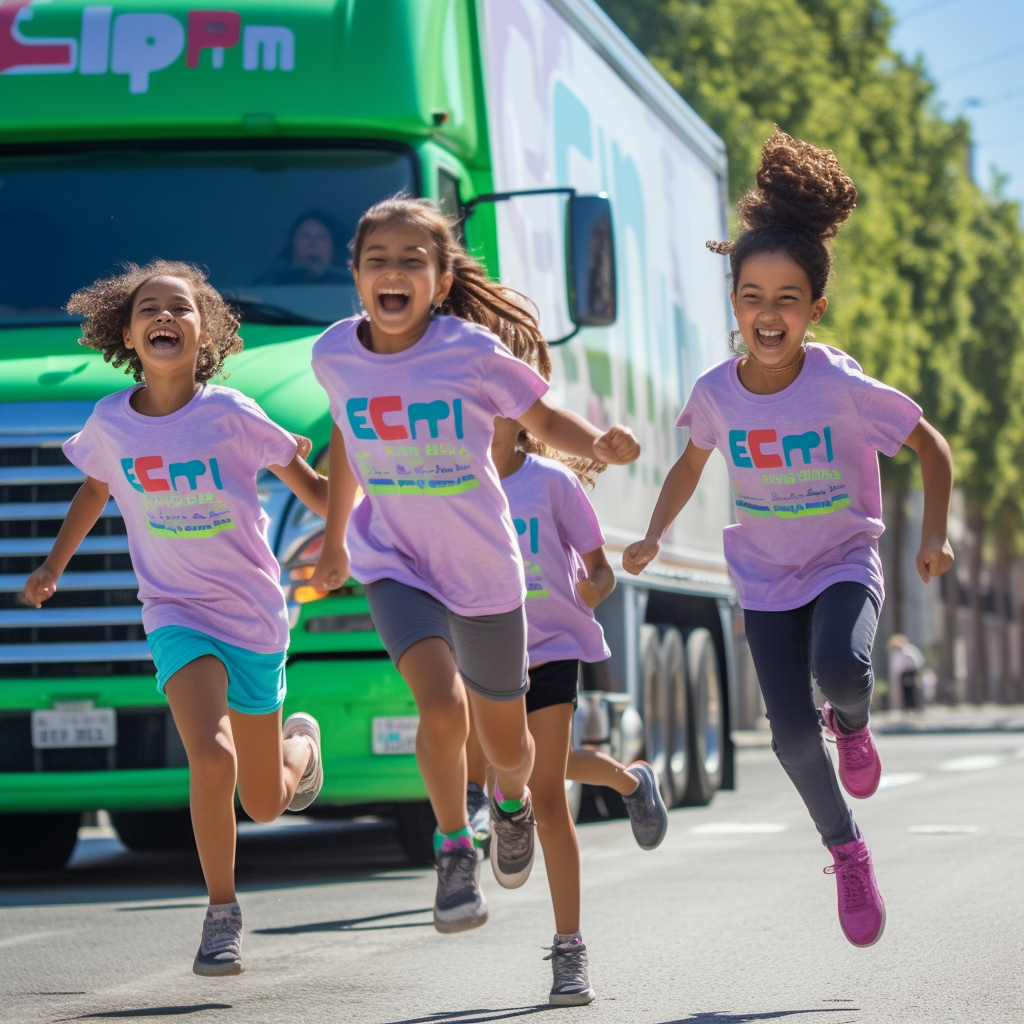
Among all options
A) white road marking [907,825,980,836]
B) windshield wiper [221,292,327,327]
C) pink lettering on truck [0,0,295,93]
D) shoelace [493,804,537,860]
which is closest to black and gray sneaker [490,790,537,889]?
shoelace [493,804,537,860]

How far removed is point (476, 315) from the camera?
5.95 metres

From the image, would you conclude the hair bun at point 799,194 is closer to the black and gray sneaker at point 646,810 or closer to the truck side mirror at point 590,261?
the black and gray sneaker at point 646,810

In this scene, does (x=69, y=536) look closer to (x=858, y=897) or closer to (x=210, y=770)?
(x=210, y=770)

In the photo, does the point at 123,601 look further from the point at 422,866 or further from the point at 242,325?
the point at 422,866

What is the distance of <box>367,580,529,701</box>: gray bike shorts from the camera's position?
5543 millimetres

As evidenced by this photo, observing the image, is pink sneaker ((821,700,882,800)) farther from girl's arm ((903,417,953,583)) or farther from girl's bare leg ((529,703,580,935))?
girl's bare leg ((529,703,580,935))

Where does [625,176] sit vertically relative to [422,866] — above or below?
above

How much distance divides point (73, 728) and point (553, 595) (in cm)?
311

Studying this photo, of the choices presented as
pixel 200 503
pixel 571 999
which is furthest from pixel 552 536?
pixel 571 999

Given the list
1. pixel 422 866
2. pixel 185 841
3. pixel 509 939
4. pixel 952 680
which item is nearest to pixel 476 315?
pixel 509 939

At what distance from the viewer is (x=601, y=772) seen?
746cm

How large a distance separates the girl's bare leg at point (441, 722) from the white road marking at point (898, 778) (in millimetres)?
10744

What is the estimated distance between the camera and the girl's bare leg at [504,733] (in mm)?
5617

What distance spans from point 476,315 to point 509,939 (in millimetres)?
2372
